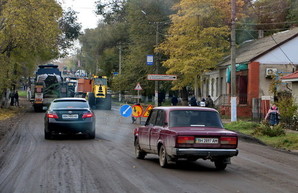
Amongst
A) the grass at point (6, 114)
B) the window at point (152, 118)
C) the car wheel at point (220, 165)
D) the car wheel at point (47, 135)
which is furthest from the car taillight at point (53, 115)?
the grass at point (6, 114)

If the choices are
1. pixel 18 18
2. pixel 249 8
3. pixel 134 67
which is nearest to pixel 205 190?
pixel 18 18

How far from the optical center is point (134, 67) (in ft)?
188

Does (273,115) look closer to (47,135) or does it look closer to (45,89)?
(47,135)

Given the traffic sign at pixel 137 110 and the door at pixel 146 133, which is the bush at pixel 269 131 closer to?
the traffic sign at pixel 137 110

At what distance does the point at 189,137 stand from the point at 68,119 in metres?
9.02

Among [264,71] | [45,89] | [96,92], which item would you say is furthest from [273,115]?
[96,92]

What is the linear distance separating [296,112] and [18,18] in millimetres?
14358

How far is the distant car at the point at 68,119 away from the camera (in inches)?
776

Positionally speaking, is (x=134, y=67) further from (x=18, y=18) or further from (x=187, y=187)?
(x=187, y=187)

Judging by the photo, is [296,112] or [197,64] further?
[197,64]

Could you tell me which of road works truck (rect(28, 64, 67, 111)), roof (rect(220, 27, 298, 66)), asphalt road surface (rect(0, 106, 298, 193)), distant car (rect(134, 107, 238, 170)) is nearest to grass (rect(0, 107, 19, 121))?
road works truck (rect(28, 64, 67, 111))

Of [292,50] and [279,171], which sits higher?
[292,50]

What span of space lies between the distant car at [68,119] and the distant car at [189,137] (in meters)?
6.64

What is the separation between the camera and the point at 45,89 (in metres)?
43.9
